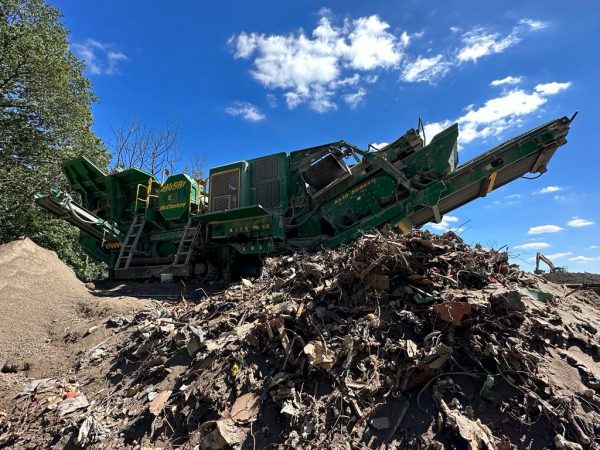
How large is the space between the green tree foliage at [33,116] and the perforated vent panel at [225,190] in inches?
360

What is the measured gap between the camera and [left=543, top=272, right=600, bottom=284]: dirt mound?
6.81 meters

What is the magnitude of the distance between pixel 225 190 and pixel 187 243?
149 centimetres

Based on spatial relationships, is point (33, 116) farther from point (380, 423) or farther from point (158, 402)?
point (380, 423)

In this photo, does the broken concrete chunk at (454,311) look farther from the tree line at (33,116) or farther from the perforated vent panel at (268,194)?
the tree line at (33,116)

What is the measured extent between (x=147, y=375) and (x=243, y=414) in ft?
4.21

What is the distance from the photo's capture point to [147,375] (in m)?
3.52

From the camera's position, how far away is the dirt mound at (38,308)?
4.45 m

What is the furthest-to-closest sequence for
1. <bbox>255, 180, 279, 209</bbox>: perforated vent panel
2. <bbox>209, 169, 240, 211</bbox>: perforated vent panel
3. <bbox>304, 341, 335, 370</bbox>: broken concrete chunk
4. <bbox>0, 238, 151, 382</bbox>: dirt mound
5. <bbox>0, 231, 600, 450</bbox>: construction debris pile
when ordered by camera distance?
<bbox>209, 169, 240, 211</bbox>: perforated vent panel
<bbox>255, 180, 279, 209</bbox>: perforated vent panel
<bbox>0, 238, 151, 382</bbox>: dirt mound
<bbox>304, 341, 335, 370</bbox>: broken concrete chunk
<bbox>0, 231, 600, 450</bbox>: construction debris pile

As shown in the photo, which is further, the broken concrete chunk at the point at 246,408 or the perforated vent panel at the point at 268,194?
the perforated vent panel at the point at 268,194

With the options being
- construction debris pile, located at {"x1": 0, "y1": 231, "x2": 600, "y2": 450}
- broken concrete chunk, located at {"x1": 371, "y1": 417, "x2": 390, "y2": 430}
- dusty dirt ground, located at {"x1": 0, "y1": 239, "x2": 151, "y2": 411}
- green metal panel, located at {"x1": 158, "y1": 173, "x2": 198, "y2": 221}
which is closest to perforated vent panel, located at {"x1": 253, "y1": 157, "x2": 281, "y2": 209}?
green metal panel, located at {"x1": 158, "y1": 173, "x2": 198, "y2": 221}

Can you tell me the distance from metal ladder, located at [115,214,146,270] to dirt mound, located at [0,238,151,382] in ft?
6.86

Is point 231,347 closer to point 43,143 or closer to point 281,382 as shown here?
point 281,382

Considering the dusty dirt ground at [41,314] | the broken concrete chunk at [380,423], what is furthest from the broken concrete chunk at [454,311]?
the dusty dirt ground at [41,314]

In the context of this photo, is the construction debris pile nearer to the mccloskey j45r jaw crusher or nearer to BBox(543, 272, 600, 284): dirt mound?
the mccloskey j45r jaw crusher
